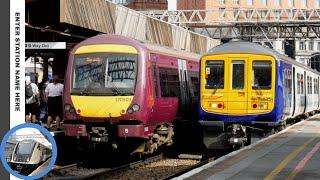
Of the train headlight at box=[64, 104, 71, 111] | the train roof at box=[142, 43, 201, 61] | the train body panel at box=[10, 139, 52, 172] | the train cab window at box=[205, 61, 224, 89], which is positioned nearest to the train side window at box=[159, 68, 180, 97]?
the train roof at box=[142, 43, 201, 61]

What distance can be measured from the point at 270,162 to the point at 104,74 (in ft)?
15.9

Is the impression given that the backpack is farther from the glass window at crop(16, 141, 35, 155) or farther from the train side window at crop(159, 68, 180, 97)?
the glass window at crop(16, 141, 35, 155)

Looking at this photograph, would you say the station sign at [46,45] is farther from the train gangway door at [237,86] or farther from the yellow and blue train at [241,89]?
the train gangway door at [237,86]

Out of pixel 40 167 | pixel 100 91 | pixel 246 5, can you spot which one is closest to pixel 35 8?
pixel 100 91

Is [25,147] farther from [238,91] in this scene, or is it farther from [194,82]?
[194,82]

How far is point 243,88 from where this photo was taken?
16609 millimetres

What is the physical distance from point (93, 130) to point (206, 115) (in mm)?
3714

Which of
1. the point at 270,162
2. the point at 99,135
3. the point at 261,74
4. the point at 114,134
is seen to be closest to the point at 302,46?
the point at 261,74

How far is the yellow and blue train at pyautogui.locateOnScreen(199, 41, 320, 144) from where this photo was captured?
1644cm

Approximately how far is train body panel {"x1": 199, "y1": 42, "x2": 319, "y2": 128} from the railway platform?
0.84m

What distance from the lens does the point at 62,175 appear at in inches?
545

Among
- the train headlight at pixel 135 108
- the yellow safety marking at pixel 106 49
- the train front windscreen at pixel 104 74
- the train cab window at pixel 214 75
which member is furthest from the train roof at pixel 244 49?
the train headlight at pixel 135 108

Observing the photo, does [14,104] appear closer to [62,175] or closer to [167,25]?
[62,175]

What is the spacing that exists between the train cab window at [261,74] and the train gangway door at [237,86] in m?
0.22
